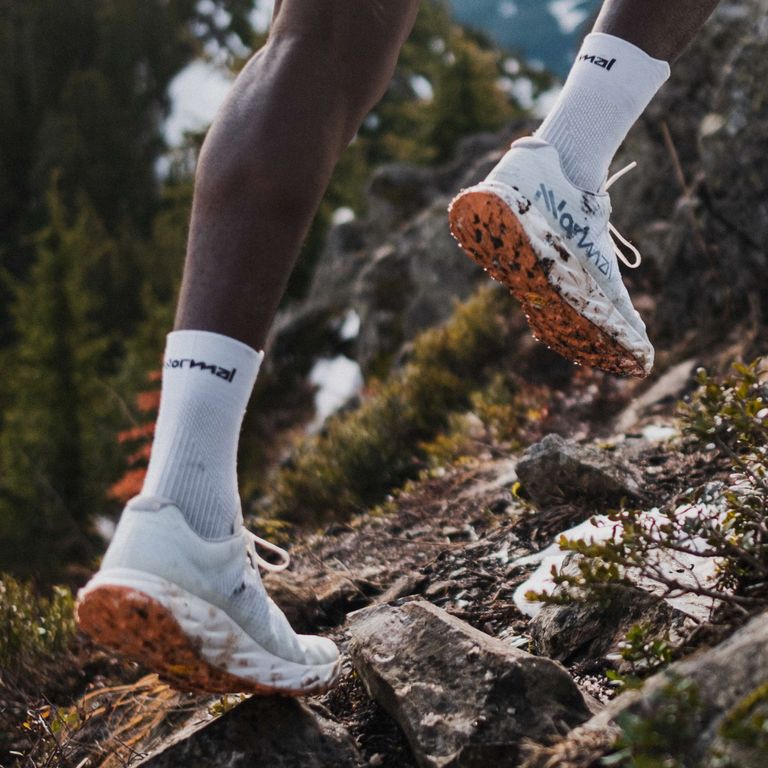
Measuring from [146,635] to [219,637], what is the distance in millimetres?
103

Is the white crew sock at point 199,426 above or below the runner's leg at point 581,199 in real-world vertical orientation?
below

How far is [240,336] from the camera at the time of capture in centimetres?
129

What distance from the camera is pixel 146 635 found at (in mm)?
1208

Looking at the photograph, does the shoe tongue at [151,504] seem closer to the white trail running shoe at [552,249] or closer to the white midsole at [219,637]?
the white midsole at [219,637]

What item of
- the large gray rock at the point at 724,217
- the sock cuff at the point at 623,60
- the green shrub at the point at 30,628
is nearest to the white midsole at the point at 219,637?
the sock cuff at the point at 623,60

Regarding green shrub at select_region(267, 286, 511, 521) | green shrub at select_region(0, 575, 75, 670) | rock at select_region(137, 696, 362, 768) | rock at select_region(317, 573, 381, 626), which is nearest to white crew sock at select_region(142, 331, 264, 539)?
rock at select_region(137, 696, 362, 768)

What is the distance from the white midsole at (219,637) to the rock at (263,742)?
0.35ft

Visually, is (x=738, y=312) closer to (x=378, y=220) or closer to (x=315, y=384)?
(x=315, y=384)

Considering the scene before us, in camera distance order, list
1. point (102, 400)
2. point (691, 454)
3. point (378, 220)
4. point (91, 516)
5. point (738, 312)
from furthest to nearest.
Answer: point (102, 400)
point (91, 516)
point (378, 220)
point (738, 312)
point (691, 454)

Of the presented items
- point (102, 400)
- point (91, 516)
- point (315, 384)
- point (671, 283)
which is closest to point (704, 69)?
point (671, 283)

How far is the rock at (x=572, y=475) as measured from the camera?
226cm

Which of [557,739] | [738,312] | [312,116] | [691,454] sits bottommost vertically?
[557,739]

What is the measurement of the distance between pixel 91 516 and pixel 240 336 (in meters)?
15.5

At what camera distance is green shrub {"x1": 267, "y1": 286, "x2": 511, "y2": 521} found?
5.04 m
